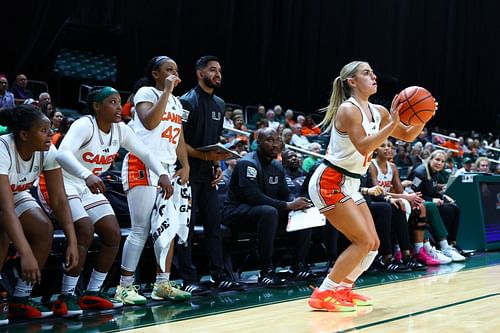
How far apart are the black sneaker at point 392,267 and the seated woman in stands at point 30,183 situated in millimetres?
3764

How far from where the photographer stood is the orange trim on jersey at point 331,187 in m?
4.39

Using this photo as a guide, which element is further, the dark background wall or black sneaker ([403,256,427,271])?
the dark background wall

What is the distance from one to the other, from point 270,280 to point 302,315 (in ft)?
4.92

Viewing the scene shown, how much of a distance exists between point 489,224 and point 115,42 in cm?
890

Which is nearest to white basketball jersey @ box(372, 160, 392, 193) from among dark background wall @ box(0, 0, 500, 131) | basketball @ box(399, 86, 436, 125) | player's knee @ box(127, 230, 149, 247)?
basketball @ box(399, 86, 436, 125)

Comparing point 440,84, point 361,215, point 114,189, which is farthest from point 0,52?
point 440,84

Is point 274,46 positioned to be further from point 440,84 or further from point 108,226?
point 108,226

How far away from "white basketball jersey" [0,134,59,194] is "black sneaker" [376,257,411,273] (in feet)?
12.7

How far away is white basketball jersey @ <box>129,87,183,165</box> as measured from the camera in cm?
480

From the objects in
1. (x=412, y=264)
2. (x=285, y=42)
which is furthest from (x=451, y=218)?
(x=285, y=42)

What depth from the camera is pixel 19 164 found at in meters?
3.91

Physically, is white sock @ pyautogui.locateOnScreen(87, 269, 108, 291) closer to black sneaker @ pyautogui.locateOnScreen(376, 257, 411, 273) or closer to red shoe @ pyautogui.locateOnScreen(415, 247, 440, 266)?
black sneaker @ pyautogui.locateOnScreen(376, 257, 411, 273)

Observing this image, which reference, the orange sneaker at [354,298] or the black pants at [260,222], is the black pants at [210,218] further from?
the orange sneaker at [354,298]

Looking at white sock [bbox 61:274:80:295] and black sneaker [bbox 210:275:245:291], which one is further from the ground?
white sock [bbox 61:274:80:295]
